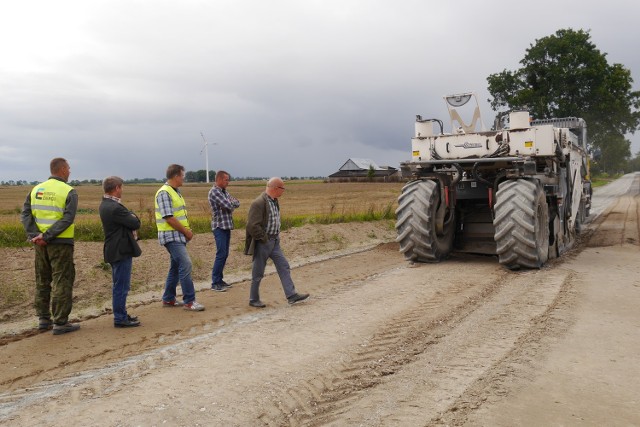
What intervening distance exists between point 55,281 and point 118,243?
2.66 ft

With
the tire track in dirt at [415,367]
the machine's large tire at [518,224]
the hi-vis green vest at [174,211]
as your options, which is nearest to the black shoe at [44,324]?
the hi-vis green vest at [174,211]

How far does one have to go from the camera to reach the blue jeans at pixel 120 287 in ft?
21.6

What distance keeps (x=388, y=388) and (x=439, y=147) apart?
698 centimetres

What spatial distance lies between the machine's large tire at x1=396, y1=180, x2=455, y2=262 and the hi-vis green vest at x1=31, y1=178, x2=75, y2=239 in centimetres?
588

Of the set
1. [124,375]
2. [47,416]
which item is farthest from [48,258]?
[47,416]

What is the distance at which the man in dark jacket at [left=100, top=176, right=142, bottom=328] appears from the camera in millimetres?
6582

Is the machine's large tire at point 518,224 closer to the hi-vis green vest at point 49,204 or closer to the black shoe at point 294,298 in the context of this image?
the black shoe at point 294,298

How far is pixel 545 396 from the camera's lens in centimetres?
417

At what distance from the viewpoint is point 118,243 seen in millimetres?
6609

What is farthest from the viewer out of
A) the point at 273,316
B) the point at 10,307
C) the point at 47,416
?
the point at 10,307

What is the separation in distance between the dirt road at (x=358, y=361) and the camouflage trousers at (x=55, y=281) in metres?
0.36

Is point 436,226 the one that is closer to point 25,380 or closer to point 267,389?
point 267,389

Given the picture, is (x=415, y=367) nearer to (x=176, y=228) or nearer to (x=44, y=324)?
(x=176, y=228)

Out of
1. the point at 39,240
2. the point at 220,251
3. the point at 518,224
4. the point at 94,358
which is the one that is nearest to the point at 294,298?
the point at 220,251
